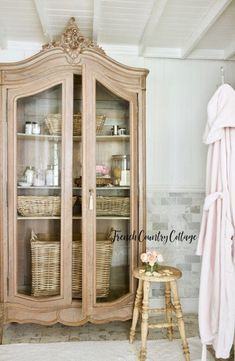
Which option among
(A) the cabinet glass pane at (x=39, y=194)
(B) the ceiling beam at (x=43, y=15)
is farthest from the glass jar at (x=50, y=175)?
(B) the ceiling beam at (x=43, y=15)

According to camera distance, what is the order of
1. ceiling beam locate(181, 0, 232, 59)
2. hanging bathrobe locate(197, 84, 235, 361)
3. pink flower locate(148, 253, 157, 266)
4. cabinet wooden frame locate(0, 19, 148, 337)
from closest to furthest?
hanging bathrobe locate(197, 84, 235, 361)
ceiling beam locate(181, 0, 232, 59)
pink flower locate(148, 253, 157, 266)
cabinet wooden frame locate(0, 19, 148, 337)

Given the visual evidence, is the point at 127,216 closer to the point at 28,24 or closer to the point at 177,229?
the point at 177,229

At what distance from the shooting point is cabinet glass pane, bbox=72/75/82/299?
258 cm

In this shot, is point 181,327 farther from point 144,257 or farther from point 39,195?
point 39,195

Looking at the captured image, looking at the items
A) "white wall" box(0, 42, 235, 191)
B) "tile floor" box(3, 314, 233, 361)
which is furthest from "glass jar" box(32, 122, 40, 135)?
"tile floor" box(3, 314, 233, 361)

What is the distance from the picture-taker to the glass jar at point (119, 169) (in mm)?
2676

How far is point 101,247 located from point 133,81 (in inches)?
49.7

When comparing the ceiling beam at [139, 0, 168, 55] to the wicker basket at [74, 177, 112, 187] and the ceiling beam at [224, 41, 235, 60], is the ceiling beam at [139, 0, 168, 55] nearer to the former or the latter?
the ceiling beam at [224, 41, 235, 60]

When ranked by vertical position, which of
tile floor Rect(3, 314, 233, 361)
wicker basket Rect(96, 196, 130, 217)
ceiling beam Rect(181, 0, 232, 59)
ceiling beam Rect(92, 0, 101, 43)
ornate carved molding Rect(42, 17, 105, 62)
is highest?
ceiling beam Rect(92, 0, 101, 43)

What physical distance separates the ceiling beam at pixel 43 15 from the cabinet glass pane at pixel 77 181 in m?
0.45

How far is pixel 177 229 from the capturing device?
3.21 m

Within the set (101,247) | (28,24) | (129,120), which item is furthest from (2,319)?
(28,24)

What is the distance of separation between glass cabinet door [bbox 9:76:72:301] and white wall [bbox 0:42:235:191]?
3.04 ft

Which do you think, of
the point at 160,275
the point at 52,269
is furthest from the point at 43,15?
the point at 160,275
